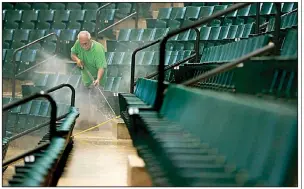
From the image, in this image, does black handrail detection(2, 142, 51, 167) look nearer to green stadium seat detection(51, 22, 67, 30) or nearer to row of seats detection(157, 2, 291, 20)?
row of seats detection(157, 2, 291, 20)

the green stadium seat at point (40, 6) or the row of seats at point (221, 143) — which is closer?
the row of seats at point (221, 143)

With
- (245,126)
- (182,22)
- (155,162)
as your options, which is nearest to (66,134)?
(155,162)

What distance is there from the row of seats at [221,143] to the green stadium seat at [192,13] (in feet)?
6.00

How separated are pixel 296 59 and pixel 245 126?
0.98 ft

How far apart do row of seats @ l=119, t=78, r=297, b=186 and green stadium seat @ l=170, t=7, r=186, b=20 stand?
6.22 feet

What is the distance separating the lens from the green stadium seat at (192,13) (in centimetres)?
286

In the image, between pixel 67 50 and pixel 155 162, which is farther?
pixel 67 50

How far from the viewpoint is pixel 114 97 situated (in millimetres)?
A: 2404

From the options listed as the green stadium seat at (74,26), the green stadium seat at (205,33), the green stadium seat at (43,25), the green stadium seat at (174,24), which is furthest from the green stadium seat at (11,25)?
the green stadium seat at (205,33)

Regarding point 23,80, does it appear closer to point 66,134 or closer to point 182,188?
point 66,134

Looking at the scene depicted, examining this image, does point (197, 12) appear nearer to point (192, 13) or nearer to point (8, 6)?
point (192, 13)

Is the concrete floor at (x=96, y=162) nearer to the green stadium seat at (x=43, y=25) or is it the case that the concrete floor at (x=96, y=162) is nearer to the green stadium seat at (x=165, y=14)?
the green stadium seat at (x=165, y=14)

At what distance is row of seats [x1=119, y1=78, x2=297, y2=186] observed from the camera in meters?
0.58

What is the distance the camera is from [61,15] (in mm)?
3324
